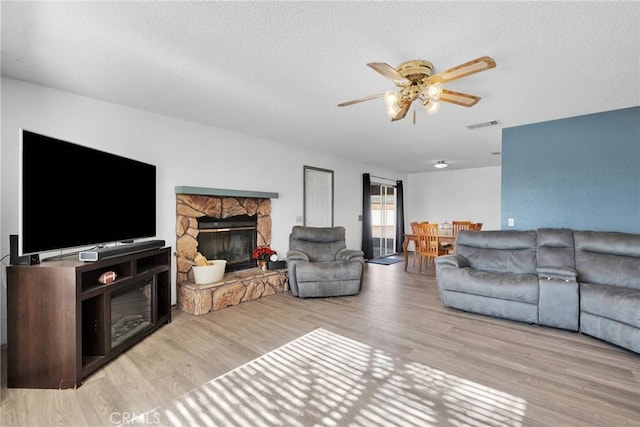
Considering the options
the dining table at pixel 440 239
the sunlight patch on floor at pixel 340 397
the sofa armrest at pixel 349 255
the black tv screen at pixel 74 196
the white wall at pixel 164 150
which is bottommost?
the sunlight patch on floor at pixel 340 397

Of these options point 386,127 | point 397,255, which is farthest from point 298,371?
point 397,255

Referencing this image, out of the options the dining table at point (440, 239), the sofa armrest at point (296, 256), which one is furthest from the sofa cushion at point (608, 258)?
the sofa armrest at point (296, 256)

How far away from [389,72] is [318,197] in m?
3.78

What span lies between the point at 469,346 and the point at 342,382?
129 centimetres

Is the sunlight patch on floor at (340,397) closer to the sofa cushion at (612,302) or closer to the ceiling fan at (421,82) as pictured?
the sofa cushion at (612,302)

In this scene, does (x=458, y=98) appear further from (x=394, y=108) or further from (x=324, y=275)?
(x=324, y=275)

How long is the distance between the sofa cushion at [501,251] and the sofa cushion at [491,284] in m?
0.31

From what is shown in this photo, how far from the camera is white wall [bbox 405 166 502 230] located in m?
7.42

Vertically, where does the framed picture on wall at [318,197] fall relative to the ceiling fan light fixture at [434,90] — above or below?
below

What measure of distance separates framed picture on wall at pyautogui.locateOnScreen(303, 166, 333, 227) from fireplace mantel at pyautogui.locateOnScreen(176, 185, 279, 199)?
3.43 ft

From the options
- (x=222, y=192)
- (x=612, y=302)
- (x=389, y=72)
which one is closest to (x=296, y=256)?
(x=222, y=192)

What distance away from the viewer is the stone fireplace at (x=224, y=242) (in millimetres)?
3434

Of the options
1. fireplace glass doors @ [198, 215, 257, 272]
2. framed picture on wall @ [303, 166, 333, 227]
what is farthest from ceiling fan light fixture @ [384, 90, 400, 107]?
framed picture on wall @ [303, 166, 333, 227]

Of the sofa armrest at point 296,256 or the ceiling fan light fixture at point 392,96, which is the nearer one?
the ceiling fan light fixture at point 392,96
